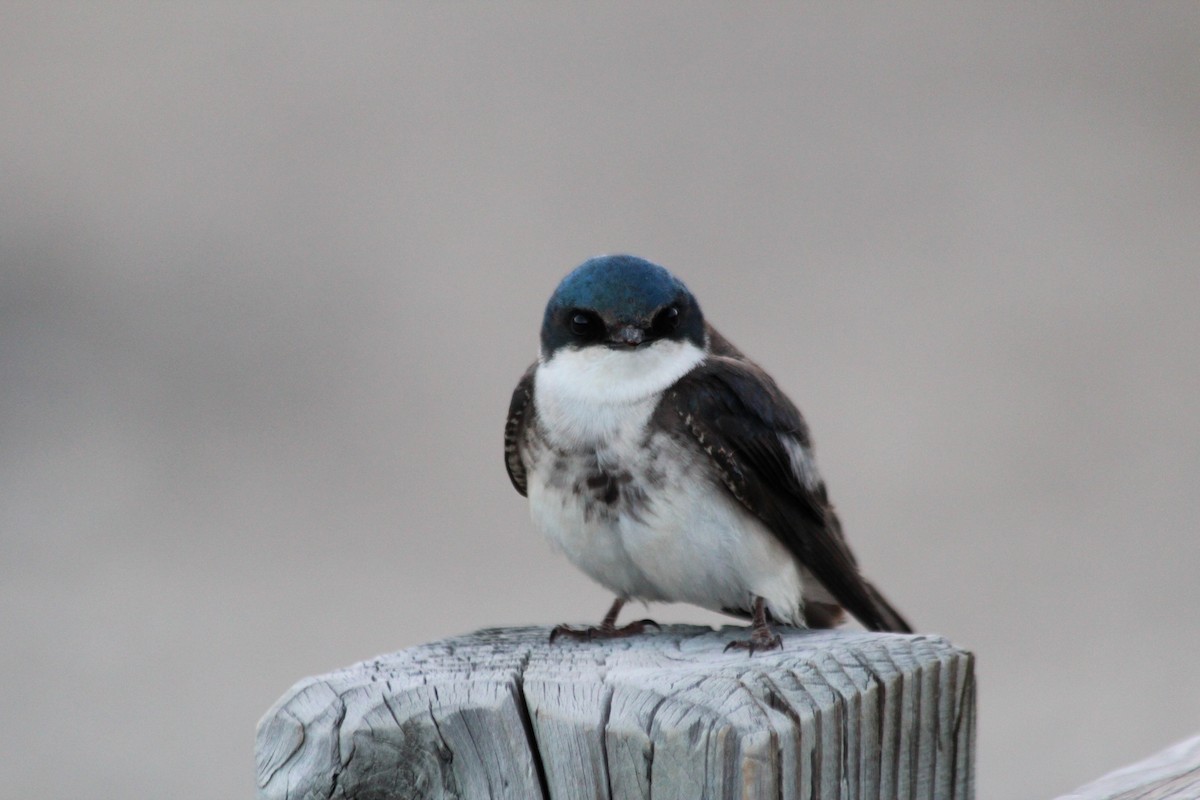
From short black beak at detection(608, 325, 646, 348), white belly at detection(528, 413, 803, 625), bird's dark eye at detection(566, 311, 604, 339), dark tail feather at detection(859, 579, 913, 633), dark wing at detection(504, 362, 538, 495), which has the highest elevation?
bird's dark eye at detection(566, 311, 604, 339)

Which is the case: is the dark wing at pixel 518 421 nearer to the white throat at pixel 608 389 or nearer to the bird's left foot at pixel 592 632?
the white throat at pixel 608 389

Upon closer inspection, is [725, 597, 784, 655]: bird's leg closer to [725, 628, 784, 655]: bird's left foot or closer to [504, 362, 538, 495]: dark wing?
[725, 628, 784, 655]: bird's left foot

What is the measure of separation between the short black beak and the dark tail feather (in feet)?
1.81

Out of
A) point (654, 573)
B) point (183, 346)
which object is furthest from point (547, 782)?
point (183, 346)

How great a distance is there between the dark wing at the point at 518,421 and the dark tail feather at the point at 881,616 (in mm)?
629

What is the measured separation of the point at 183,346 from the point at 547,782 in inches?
226

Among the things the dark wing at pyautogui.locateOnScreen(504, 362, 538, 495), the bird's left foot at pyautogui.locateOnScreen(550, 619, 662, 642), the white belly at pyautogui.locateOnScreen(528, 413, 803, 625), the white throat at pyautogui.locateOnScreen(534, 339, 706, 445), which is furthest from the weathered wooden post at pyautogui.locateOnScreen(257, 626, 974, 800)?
the dark wing at pyautogui.locateOnScreen(504, 362, 538, 495)

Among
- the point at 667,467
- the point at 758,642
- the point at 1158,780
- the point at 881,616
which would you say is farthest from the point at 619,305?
the point at 1158,780

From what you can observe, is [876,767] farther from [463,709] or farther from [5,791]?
[5,791]

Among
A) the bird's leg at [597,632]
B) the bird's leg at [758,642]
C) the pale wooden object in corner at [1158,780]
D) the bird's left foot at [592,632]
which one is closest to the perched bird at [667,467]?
the bird's leg at [597,632]

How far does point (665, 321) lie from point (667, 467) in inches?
9.5

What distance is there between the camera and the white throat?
2.74 meters

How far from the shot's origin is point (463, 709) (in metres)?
1.59

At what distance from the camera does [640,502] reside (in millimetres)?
2662
